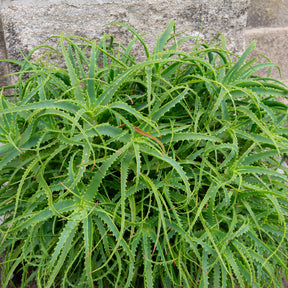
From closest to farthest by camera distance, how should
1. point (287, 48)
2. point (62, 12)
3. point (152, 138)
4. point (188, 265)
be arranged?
point (152, 138) → point (188, 265) → point (62, 12) → point (287, 48)

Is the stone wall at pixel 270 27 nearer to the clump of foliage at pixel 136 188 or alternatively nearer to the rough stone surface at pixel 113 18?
the rough stone surface at pixel 113 18

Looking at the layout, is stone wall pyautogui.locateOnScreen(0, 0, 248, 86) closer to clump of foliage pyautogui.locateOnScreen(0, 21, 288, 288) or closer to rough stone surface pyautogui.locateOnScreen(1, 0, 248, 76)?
rough stone surface pyautogui.locateOnScreen(1, 0, 248, 76)

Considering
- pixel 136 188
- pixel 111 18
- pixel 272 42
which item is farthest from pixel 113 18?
pixel 272 42

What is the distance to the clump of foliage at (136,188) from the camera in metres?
0.65

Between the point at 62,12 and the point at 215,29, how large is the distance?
61 cm

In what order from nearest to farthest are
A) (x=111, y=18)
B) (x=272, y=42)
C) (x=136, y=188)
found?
(x=136, y=188)
(x=111, y=18)
(x=272, y=42)

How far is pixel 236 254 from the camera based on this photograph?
75cm

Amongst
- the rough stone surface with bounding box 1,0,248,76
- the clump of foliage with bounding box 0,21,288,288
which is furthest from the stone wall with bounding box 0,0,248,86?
the clump of foliage with bounding box 0,21,288,288

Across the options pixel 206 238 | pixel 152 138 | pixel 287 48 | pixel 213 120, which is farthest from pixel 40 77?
pixel 287 48

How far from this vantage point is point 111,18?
117 cm

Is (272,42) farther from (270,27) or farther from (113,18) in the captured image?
(113,18)

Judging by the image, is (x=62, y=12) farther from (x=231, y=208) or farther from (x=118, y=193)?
(x=231, y=208)

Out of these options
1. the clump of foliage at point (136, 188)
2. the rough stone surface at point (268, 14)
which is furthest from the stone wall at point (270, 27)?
the clump of foliage at point (136, 188)

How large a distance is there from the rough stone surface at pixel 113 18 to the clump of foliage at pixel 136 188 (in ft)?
1.34
